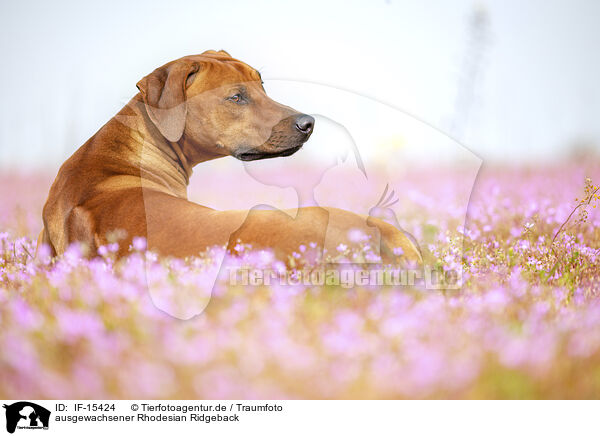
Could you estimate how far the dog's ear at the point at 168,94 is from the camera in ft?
12.6

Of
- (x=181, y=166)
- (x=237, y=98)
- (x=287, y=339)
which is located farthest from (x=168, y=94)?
(x=287, y=339)

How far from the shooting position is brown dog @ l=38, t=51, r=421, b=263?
10.1 ft

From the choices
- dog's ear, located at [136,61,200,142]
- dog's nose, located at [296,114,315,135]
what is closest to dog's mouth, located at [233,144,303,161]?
dog's nose, located at [296,114,315,135]

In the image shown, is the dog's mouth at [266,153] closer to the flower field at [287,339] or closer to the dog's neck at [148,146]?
the dog's neck at [148,146]

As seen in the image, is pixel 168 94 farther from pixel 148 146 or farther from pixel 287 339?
pixel 287 339

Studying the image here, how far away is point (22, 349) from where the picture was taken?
2256mm

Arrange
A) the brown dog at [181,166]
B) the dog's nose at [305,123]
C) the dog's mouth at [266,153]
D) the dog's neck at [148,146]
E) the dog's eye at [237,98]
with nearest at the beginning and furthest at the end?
the brown dog at [181,166] → the dog's nose at [305,123] → the dog's mouth at [266,153] → the dog's eye at [237,98] → the dog's neck at [148,146]

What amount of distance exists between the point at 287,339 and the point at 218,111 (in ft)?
7.16

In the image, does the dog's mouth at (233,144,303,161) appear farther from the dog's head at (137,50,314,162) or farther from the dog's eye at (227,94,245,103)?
the dog's eye at (227,94,245,103)

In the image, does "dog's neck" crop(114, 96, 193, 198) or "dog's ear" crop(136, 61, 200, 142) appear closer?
"dog's ear" crop(136, 61, 200, 142)

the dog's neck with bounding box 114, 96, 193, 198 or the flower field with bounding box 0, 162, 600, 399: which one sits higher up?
the dog's neck with bounding box 114, 96, 193, 198

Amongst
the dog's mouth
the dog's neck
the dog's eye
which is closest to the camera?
the dog's mouth

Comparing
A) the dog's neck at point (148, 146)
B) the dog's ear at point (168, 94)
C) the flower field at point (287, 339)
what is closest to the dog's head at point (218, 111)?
the dog's ear at point (168, 94)
